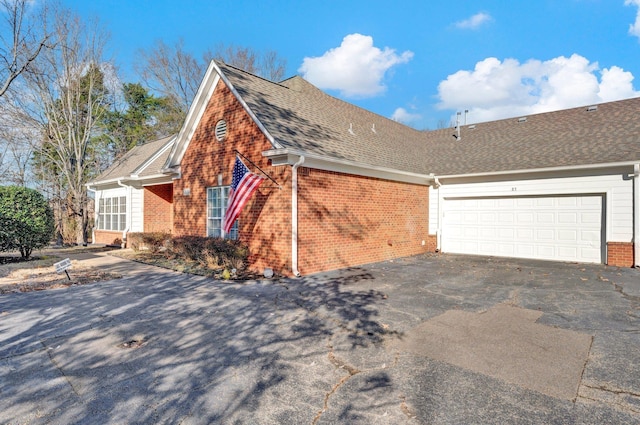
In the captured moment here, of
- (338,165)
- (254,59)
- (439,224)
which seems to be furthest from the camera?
(254,59)

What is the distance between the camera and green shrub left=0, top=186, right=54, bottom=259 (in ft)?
34.3

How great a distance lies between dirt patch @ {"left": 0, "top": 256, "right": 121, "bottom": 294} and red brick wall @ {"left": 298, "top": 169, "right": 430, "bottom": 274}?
16.7 feet

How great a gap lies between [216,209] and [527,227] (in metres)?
10.7

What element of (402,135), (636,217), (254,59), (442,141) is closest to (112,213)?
(402,135)

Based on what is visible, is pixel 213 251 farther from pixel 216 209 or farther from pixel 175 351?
pixel 175 351

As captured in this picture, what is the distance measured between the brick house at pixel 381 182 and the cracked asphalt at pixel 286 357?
236 centimetres

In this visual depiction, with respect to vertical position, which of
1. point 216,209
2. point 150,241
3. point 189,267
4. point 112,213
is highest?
point 216,209

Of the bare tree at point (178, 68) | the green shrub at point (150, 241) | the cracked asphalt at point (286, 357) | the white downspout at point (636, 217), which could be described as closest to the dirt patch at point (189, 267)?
the green shrub at point (150, 241)

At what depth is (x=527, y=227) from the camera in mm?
12289

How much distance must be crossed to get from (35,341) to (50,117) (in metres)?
17.9

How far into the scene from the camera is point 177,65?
1147 inches

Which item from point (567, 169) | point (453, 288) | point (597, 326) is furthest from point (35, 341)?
point (567, 169)

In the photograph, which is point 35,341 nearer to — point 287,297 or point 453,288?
point 287,297

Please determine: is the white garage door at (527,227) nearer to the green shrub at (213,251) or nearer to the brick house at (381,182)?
the brick house at (381,182)
